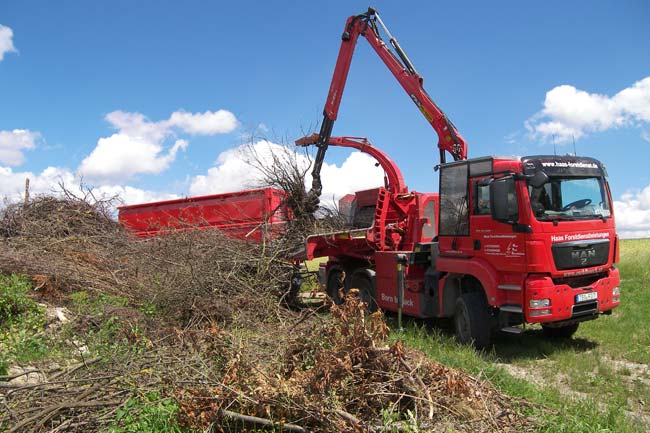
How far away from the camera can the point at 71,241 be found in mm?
11047

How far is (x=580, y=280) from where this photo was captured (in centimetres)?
700

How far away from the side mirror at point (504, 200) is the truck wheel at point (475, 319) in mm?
1266

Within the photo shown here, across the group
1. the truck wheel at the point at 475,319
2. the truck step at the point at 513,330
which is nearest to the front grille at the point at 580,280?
the truck step at the point at 513,330

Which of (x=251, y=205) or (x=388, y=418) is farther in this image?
(x=251, y=205)

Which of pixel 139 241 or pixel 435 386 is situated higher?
pixel 139 241

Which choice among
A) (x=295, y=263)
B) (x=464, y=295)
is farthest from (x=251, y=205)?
(x=464, y=295)

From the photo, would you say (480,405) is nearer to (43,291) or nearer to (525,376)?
(525,376)

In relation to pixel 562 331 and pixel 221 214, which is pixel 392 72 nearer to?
pixel 221 214

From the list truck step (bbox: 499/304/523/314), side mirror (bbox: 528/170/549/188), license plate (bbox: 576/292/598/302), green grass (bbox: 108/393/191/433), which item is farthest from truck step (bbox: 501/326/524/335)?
green grass (bbox: 108/393/191/433)

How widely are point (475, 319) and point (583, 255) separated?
66.6 inches

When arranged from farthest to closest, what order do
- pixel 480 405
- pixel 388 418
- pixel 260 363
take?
pixel 260 363, pixel 480 405, pixel 388 418

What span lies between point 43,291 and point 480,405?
773 cm

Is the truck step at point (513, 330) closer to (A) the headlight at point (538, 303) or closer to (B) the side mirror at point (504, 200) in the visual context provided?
(A) the headlight at point (538, 303)

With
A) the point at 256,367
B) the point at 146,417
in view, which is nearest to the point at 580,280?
the point at 256,367
